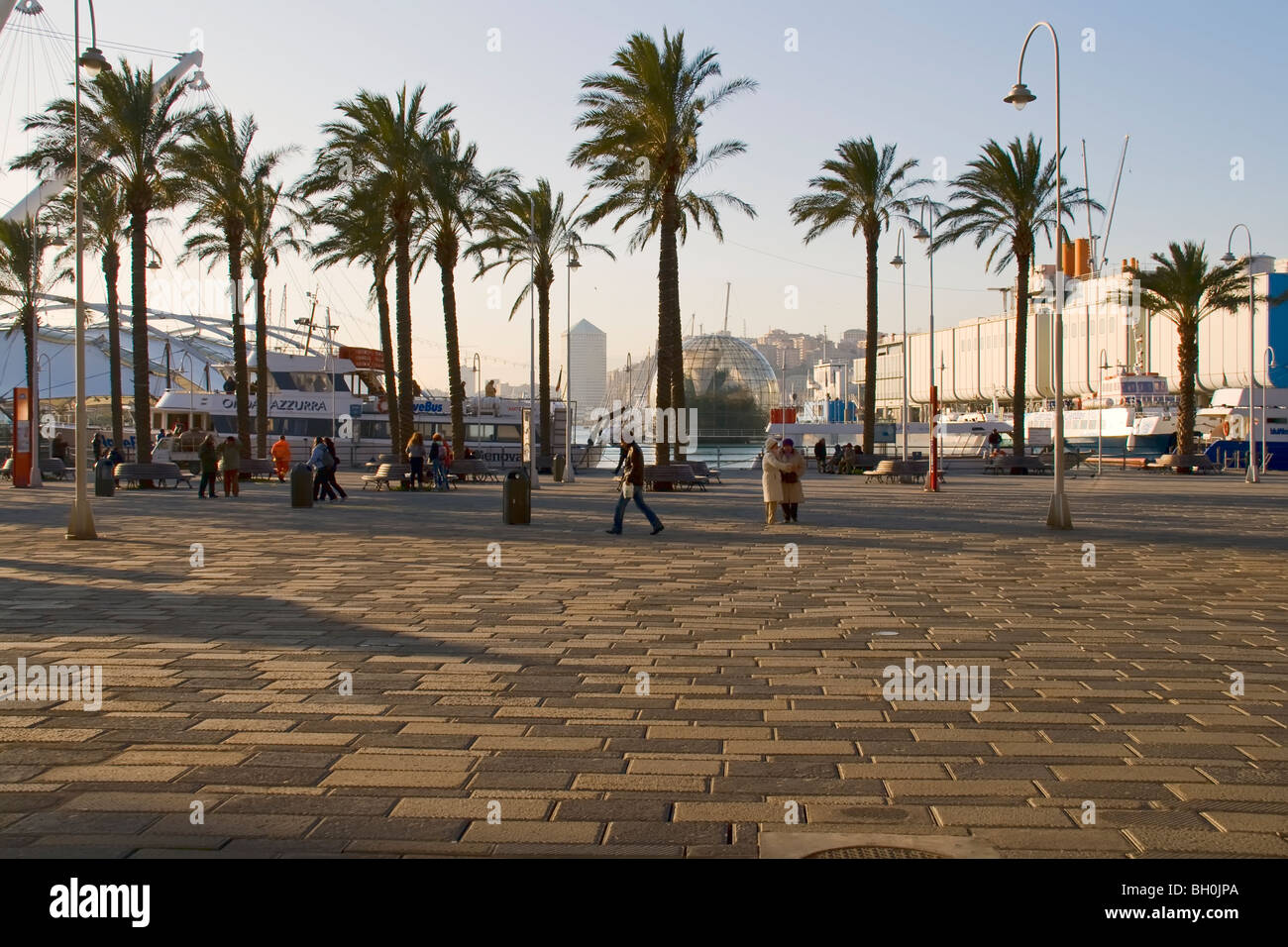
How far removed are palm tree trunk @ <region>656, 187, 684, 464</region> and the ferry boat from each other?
3786 cm

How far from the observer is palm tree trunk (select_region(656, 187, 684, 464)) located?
29297mm

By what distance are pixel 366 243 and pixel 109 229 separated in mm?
7280

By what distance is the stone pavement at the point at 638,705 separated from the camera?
4.14 metres

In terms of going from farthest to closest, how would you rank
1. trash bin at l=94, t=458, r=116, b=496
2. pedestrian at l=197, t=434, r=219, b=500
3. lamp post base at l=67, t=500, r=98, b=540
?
trash bin at l=94, t=458, r=116, b=496 < pedestrian at l=197, t=434, r=219, b=500 < lamp post base at l=67, t=500, r=98, b=540

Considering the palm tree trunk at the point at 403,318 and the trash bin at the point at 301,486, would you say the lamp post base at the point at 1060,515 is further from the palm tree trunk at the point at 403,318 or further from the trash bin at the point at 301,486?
the palm tree trunk at the point at 403,318

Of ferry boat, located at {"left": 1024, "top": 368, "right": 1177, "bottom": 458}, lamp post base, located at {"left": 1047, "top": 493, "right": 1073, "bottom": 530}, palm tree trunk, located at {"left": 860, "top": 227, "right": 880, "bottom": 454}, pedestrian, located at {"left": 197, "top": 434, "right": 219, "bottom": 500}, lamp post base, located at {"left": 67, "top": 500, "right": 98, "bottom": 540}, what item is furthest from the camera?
ferry boat, located at {"left": 1024, "top": 368, "right": 1177, "bottom": 458}

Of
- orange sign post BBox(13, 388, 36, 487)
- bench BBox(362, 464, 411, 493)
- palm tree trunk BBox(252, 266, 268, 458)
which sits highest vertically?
palm tree trunk BBox(252, 266, 268, 458)

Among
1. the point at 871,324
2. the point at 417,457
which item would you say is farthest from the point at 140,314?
the point at 871,324

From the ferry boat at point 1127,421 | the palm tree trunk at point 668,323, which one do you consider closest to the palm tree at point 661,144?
the palm tree trunk at point 668,323

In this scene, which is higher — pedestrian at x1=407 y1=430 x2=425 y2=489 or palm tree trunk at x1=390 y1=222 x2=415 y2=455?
palm tree trunk at x1=390 y1=222 x2=415 y2=455

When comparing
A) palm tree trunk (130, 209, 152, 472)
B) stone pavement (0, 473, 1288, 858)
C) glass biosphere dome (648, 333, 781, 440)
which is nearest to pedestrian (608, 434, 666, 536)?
stone pavement (0, 473, 1288, 858)

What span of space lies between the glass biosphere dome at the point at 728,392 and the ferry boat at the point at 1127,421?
5072 centimetres

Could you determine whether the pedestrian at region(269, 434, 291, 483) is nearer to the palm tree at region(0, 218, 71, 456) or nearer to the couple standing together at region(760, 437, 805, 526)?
the palm tree at region(0, 218, 71, 456)
